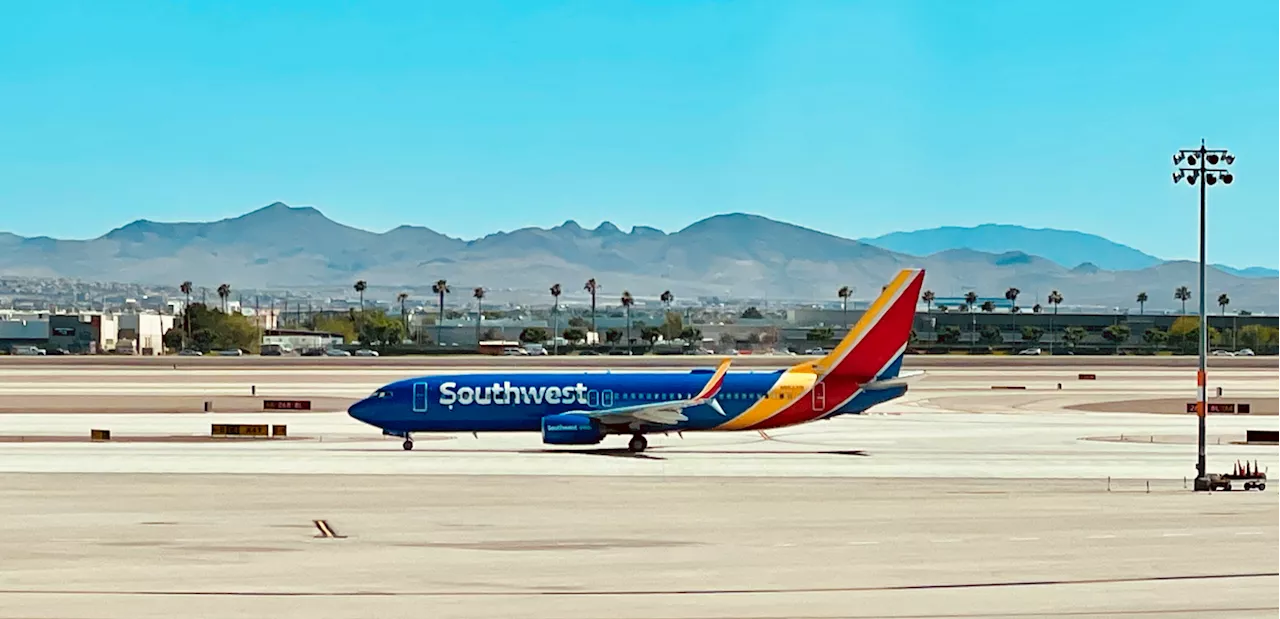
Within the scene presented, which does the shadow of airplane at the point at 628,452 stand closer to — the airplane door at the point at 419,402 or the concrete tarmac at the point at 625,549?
the airplane door at the point at 419,402

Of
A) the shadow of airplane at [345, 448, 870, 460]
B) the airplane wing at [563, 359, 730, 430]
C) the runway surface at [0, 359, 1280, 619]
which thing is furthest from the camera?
the airplane wing at [563, 359, 730, 430]

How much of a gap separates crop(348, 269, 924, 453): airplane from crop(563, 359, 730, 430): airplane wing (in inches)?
1.9

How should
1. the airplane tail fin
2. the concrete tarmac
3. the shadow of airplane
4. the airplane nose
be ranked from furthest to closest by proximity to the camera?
the airplane tail fin < the airplane nose < the shadow of airplane < the concrete tarmac

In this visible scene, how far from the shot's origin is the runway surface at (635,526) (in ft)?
81.5

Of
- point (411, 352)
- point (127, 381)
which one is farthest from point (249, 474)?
point (411, 352)

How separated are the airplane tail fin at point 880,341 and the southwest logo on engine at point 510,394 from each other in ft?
29.4

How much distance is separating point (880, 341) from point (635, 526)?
83.0 feet

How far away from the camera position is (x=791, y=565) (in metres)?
28.4

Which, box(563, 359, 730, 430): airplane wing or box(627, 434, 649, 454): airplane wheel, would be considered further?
box(627, 434, 649, 454): airplane wheel

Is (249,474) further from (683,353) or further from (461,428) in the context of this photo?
(683,353)

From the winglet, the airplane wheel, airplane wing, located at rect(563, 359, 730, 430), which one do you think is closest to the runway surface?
the airplane wheel

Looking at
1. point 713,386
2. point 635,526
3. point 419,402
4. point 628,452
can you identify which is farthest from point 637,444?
point 635,526

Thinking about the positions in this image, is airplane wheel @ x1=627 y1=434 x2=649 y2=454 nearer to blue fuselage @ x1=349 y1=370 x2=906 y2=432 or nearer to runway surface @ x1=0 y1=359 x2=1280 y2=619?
runway surface @ x1=0 y1=359 x2=1280 y2=619

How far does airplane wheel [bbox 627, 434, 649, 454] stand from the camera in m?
55.2
